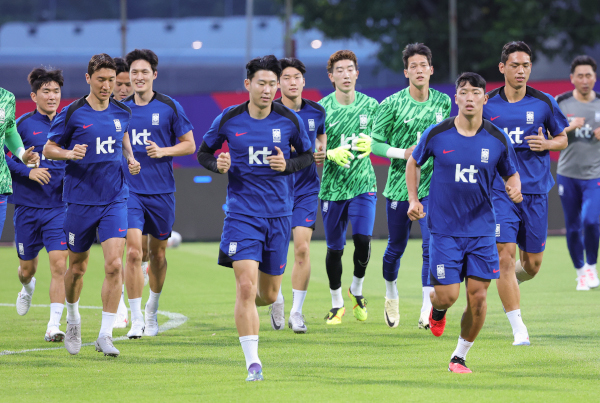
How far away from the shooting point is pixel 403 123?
999 cm

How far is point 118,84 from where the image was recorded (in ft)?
33.9

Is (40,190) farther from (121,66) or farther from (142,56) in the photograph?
(142,56)

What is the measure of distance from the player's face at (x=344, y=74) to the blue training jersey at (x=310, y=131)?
514 millimetres

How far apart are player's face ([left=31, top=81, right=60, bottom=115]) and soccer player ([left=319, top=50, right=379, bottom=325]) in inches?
117

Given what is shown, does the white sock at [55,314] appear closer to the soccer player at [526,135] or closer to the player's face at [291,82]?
the player's face at [291,82]

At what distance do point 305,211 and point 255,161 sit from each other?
258 cm

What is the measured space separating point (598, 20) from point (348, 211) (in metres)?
24.6

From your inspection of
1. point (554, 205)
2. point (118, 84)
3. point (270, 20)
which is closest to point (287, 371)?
point (118, 84)

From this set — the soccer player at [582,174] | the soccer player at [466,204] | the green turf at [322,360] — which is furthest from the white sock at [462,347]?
the soccer player at [582,174]

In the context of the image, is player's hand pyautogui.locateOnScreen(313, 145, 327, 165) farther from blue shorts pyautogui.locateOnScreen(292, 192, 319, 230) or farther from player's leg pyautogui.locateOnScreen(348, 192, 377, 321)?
player's leg pyautogui.locateOnScreen(348, 192, 377, 321)

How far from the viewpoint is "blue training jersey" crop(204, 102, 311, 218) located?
7.39m

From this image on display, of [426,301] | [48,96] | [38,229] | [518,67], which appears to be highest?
[518,67]

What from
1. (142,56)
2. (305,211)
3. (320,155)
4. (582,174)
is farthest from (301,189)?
(582,174)

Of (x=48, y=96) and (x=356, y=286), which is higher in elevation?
(x=48, y=96)
